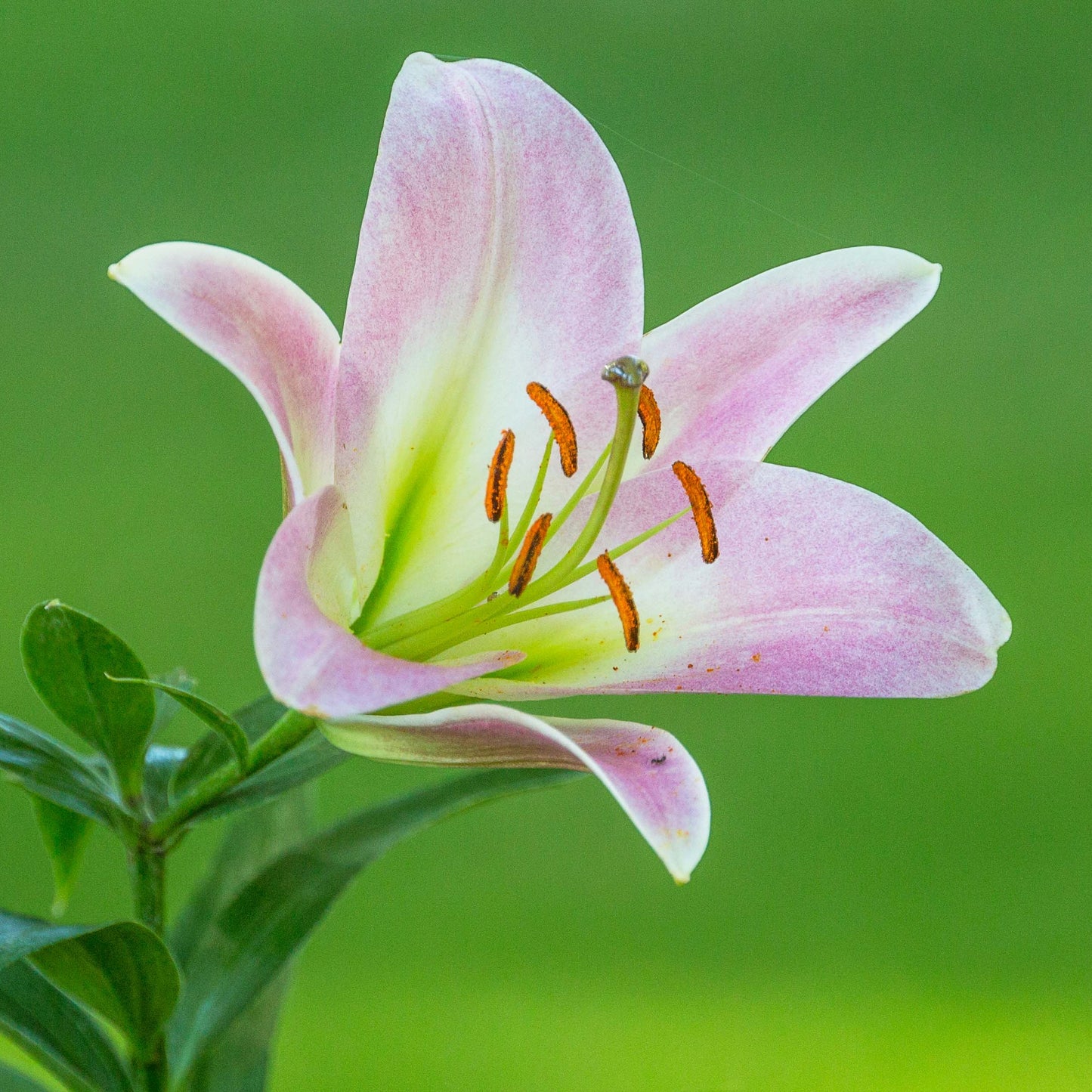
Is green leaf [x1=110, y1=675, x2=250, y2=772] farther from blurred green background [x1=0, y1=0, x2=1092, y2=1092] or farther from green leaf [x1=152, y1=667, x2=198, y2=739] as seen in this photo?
blurred green background [x1=0, y1=0, x2=1092, y2=1092]

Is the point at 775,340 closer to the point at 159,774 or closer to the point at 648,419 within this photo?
the point at 648,419

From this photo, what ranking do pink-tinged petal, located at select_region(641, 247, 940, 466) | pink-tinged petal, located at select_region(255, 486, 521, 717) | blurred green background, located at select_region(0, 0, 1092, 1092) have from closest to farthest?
pink-tinged petal, located at select_region(255, 486, 521, 717) → pink-tinged petal, located at select_region(641, 247, 940, 466) → blurred green background, located at select_region(0, 0, 1092, 1092)

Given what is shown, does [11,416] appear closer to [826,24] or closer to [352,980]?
[352,980]

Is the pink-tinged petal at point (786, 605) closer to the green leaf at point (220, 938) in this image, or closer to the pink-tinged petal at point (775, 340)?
the pink-tinged petal at point (775, 340)

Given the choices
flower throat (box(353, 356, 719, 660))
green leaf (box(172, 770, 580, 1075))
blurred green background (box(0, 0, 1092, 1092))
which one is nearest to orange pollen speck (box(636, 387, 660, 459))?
flower throat (box(353, 356, 719, 660))

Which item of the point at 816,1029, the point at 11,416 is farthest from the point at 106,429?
the point at 816,1029

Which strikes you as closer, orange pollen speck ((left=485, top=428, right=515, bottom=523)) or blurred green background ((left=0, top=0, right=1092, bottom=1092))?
orange pollen speck ((left=485, top=428, right=515, bottom=523))
